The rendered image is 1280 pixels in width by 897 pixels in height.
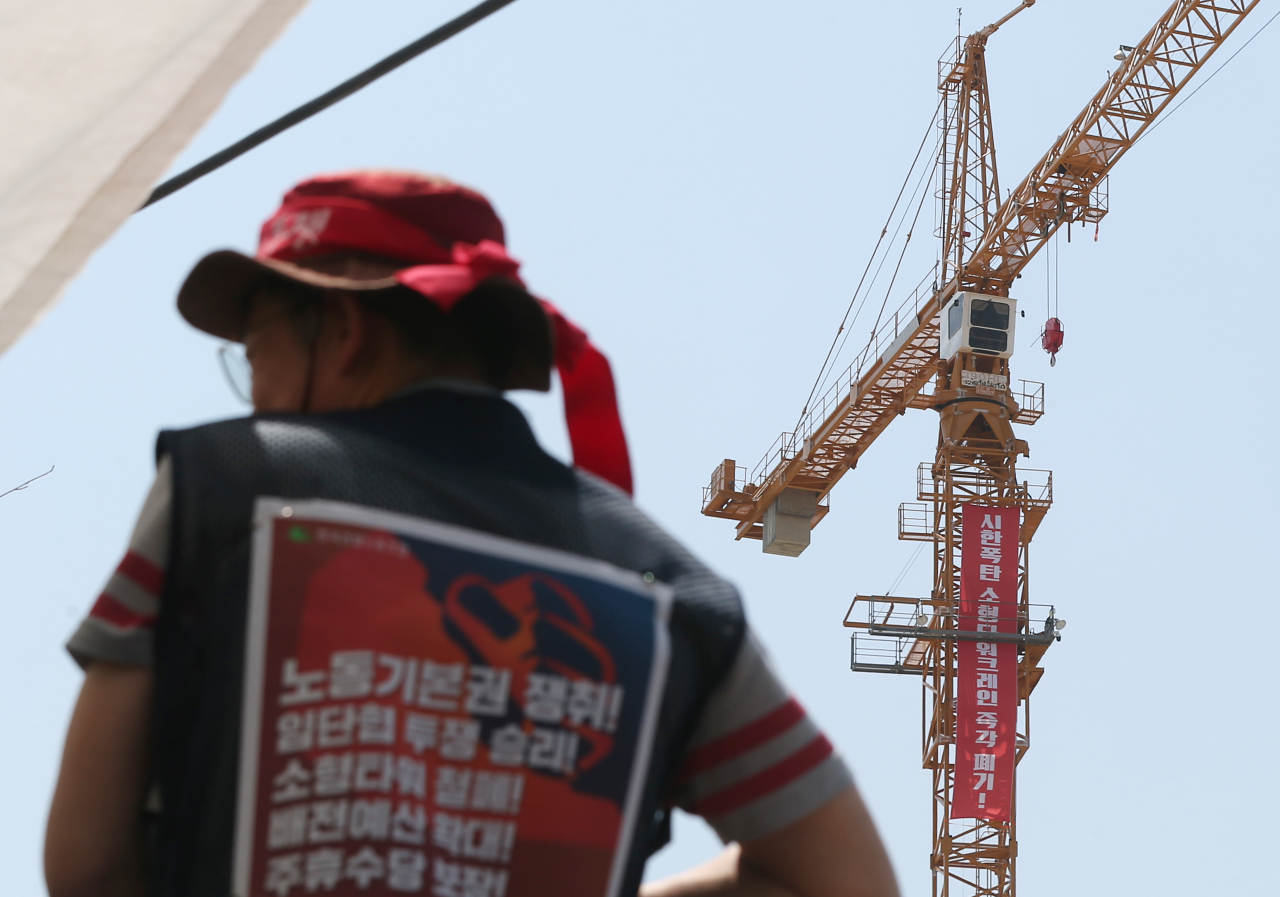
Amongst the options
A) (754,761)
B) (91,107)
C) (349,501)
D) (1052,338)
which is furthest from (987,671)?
(349,501)

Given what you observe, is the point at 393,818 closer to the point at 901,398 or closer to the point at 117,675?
the point at 117,675

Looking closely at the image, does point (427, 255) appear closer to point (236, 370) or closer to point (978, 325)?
point (236, 370)

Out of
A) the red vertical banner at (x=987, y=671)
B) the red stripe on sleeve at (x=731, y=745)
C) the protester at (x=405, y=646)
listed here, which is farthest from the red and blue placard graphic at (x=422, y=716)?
the red vertical banner at (x=987, y=671)

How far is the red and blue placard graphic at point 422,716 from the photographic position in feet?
4.49

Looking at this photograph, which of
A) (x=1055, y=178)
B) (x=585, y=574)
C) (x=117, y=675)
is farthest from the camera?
(x=1055, y=178)

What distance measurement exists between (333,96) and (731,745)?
1077mm

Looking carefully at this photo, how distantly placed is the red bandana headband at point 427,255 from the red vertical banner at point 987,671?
43213mm

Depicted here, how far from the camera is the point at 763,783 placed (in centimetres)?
162

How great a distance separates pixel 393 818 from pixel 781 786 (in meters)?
0.40

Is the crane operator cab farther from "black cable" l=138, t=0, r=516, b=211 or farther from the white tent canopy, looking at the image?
the white tent canopy

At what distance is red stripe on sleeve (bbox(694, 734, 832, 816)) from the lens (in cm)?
162

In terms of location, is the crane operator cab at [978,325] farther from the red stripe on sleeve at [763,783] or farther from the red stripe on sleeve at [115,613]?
the red stripe on sleeve at [115,613]

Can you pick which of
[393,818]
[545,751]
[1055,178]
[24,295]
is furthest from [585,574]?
[1055,178]

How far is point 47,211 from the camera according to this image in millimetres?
1706
